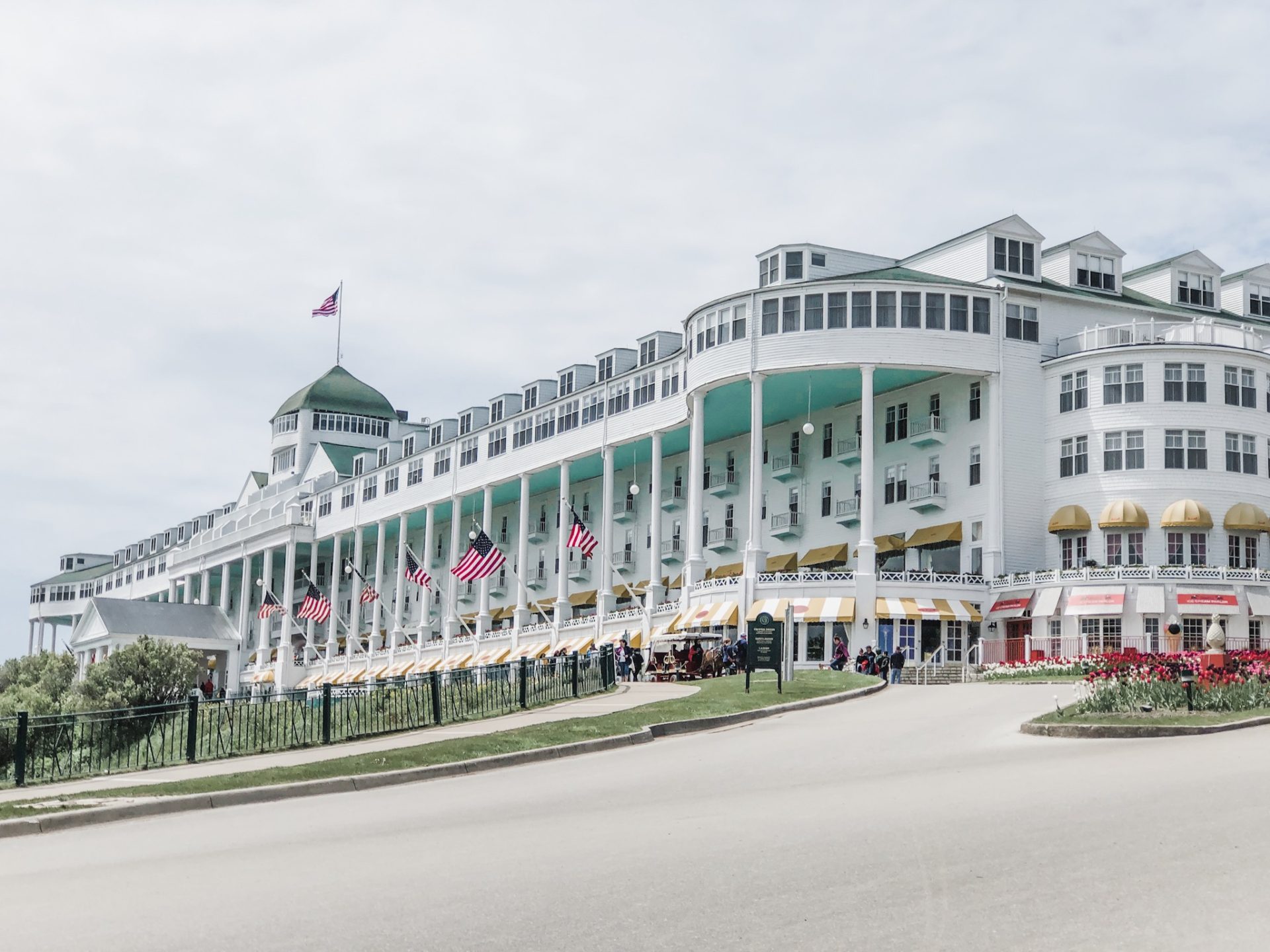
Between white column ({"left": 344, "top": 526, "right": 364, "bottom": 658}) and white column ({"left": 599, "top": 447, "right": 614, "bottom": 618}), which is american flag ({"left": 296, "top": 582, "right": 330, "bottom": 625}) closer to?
white column ({"left": 599, "top": 447, "right": 614, "bottom": 618})

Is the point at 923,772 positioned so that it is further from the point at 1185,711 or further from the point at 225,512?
the point at 225,512

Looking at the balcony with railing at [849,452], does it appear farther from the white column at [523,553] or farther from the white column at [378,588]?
the white column at [378,588]

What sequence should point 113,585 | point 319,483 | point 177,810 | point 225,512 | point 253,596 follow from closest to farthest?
point 177,810 < point 319,483 < point 253,596 < point 225,512 < point 113,585

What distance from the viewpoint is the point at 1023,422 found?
58.7m

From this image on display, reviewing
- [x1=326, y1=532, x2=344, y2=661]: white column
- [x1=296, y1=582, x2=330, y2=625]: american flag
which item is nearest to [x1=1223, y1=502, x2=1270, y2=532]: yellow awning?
[x1=296, y1=582, x2=330, y2=625]: american flag

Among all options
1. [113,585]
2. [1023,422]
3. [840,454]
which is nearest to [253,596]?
[113,585]

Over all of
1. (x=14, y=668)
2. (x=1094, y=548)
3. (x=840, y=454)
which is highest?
(x=840, y=454)

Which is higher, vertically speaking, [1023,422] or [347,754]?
[1023,422]

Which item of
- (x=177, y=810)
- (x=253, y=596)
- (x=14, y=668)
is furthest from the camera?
(x=253, y=596)

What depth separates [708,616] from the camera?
191ft

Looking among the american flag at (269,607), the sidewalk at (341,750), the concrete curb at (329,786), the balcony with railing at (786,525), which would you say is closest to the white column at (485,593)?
the american flag at (269,607)

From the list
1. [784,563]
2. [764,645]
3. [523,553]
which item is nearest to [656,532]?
[784,563]

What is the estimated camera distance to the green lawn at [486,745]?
19.5m

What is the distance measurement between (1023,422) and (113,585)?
382 feet
